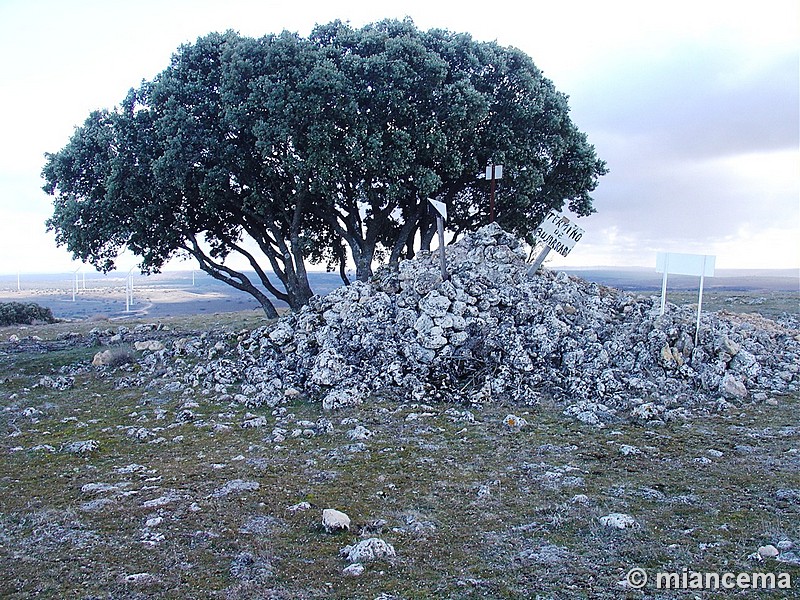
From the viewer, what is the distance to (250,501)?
6.64m

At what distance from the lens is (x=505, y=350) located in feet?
39.4

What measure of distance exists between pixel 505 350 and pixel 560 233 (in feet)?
9.11

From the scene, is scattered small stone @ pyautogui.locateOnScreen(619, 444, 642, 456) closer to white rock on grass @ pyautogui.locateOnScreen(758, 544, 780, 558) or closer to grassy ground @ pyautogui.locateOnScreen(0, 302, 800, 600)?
grassy ground @ pyautogui.locateOnScreen(0, 302, 800, 600)

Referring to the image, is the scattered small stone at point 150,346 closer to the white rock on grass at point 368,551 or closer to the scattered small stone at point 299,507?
the scattered small stone at point 299,507

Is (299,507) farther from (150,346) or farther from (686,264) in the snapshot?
(150,346)

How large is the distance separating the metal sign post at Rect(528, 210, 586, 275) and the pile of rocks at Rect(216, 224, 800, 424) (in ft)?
4.14

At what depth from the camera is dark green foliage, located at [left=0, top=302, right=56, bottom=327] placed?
1193 inches

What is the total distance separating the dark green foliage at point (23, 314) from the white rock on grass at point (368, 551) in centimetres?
3045

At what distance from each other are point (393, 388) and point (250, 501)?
5.31m

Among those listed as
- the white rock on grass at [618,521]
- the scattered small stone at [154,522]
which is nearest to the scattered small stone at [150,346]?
the scattered small stone at [154,522]

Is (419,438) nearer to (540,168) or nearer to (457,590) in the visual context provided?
(457,590)

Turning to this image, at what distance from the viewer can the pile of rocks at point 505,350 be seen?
11.2 m

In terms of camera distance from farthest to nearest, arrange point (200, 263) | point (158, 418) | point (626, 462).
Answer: point (200, 263) → point (158, 418) → point (626, 462)

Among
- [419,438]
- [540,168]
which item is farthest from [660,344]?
[540,168]
